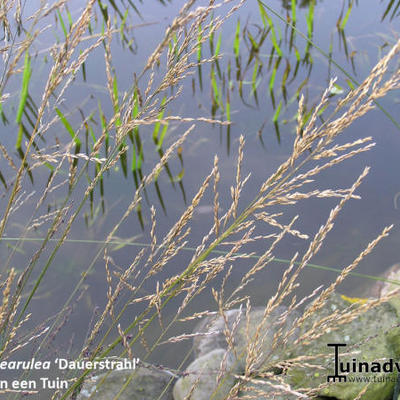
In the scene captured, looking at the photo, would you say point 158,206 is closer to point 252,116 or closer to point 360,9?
point 252,116

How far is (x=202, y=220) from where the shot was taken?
271 cm

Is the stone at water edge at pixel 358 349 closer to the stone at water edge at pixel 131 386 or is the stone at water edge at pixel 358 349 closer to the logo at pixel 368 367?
the logo at pixel 368 367

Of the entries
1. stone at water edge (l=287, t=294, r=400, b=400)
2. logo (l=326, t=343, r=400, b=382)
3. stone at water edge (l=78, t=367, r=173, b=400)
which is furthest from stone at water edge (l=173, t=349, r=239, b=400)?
logo (l=326, t=343, r=400, b=382)

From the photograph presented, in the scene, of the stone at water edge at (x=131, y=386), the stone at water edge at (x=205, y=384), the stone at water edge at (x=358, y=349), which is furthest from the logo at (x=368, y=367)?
the stone at water edge at (x=131, y=386)

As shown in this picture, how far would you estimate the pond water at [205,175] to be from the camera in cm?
242

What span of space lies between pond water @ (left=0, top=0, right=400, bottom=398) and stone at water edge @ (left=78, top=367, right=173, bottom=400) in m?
0.19

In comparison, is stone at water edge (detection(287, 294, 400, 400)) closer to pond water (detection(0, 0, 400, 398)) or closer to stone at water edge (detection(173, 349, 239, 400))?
stone at water edge (detection(173, 349, 239, 400))

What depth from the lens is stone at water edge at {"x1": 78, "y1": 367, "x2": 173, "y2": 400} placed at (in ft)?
6.03

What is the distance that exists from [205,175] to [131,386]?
4.74ft

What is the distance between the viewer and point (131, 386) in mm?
1868

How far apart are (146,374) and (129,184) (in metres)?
1.25

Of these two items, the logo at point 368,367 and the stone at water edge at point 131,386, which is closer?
the logo at point 368,367

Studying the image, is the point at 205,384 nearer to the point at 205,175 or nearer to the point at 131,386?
the point at 131,386

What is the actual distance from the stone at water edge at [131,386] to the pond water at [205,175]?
0.61 ft
